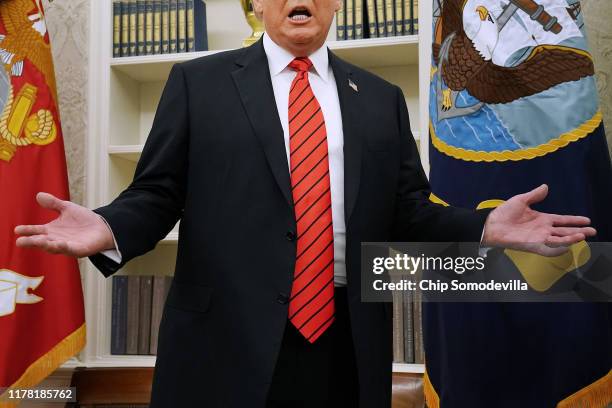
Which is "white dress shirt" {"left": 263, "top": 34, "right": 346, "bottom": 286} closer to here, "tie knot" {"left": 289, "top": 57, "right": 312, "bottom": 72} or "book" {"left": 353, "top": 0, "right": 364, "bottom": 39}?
"tie knot" {"left": 289, "top": 57, "right": 312, "bottom": 72}

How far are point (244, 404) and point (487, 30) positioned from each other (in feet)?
4.18

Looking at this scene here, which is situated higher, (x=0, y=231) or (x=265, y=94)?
(x=265, y=94)

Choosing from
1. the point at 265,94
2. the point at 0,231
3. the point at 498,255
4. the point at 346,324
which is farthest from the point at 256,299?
the point at 0,231

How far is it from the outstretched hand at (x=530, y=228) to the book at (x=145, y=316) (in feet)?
6.32

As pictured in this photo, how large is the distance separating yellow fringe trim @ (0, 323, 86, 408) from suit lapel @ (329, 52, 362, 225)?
158cm

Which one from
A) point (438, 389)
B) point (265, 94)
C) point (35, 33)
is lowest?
point (438, 389)

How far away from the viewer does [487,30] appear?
6.16ft

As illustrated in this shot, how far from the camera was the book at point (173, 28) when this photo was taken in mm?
2846

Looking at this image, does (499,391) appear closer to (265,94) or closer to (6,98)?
(265,94)

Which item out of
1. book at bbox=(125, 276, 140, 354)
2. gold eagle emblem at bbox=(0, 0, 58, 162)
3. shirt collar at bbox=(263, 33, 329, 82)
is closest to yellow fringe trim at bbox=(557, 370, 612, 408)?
shirt collar at bbox=(263, 33, 329, 82)

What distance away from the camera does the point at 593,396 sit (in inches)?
66.6

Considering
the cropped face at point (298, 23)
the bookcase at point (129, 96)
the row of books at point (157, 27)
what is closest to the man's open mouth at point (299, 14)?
the cropped face at point (298, 23)

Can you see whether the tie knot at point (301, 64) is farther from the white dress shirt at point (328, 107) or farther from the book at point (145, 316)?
the book at point (145, 316)

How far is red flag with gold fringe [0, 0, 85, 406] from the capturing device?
7.57 feet
